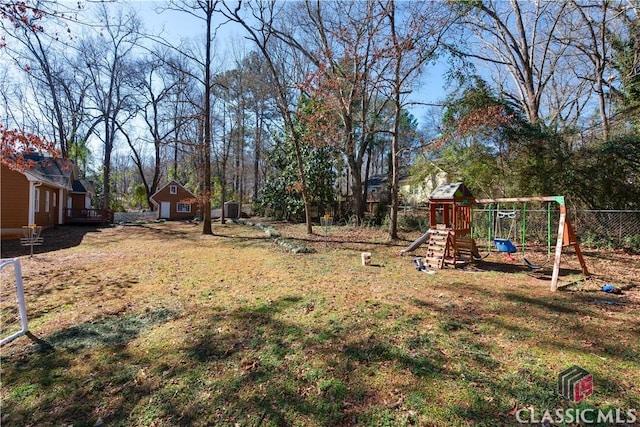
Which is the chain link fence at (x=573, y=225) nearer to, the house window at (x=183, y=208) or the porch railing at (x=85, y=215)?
the porch railing at (x=85, y=215)

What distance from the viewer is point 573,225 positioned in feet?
32.4

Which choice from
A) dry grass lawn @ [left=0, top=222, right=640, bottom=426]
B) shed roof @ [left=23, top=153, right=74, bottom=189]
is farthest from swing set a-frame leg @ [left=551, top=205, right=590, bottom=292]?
shed roof @ [left=23, top=153, right=74, bottom=189]

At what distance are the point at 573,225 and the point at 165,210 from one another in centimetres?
2747

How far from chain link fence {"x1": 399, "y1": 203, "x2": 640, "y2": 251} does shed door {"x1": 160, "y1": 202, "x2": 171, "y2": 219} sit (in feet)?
79.8

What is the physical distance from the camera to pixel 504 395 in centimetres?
245

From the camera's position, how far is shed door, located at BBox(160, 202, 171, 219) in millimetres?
25656

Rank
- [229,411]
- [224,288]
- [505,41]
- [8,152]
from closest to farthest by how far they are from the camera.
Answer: [229,411], [224,288], [8,152], [505,41]

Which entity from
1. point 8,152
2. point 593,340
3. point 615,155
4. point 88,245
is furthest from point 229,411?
point 615,155

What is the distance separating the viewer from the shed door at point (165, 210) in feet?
84.2

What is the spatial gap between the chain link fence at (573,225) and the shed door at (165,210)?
79.8 feet

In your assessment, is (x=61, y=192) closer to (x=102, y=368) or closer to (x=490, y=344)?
(x=102, y=368)

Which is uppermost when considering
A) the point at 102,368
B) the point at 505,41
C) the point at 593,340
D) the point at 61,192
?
the point at 505,41

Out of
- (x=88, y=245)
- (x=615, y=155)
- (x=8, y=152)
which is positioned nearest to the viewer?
(x=8, y=152)

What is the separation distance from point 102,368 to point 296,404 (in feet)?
7.11
